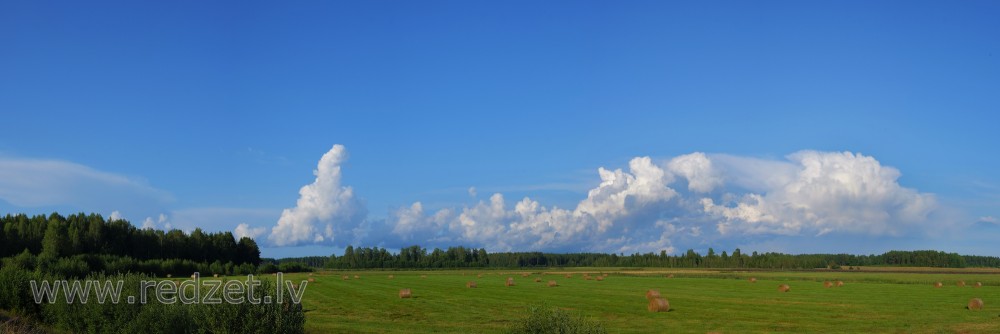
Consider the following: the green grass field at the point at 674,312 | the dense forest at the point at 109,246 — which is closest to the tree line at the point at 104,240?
the dense forest at the point at 109,246

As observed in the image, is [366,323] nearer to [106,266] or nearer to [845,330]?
[845,330]

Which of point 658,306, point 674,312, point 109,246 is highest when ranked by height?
point 109,246

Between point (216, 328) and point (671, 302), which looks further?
point (671, 302)

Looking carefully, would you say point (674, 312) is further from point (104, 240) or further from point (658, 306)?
point (104, 240)

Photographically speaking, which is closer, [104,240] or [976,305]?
[976,305]

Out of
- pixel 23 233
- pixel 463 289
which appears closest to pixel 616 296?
pixel 463 289

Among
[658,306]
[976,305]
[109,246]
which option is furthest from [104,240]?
[976,305]

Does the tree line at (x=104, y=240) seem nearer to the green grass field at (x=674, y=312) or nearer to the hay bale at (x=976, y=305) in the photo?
the green grass field at (x=674, y=312)

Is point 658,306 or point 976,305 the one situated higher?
point 658,306

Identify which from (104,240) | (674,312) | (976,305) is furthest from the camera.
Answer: (104,240)

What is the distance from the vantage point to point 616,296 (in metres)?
53.1

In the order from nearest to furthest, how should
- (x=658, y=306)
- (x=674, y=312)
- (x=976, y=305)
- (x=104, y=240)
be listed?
(x=674, y=312), (x=658, y=306), (x=976, y=305), (x=104, y=240)

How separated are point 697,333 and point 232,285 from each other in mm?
20070

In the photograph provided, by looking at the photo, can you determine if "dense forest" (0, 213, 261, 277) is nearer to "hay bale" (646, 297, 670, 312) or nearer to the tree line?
the tree line
